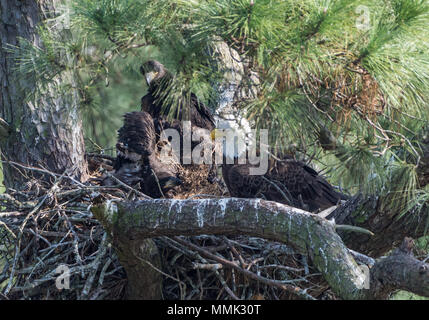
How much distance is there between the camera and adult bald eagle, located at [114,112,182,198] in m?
4.42

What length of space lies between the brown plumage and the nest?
0.99 m

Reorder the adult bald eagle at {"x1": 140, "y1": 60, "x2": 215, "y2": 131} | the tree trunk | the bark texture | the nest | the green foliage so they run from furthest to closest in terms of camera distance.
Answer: the adult bald eagle at {"x1": 140, "y1": 60, "x2": 215, "y2": 131} < the tree trunk < the bark texture < the nest < the green foliage

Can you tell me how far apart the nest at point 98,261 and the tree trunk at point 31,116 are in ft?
2.00

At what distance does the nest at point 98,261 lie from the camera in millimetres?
3162

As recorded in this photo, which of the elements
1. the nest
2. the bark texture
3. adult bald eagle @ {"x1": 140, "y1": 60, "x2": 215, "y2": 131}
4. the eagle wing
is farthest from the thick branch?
the eagle wing

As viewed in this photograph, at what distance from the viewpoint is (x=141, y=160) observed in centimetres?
462

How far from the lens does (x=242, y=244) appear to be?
3.40m

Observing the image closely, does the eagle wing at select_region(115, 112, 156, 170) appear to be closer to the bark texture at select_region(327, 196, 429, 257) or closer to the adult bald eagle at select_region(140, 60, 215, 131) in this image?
the adult bald eagle at select_region(140, 60, 215, 131)

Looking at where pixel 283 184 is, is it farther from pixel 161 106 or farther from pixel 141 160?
pixel 161 106

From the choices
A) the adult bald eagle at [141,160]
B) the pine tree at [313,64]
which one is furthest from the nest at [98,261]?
the adult bald eagle at [141,160]

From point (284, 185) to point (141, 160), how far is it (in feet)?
3.73

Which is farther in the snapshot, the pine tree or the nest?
the nest

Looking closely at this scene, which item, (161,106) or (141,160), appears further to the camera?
(161,106)

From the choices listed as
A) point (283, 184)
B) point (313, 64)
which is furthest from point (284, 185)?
point (313, 64)
